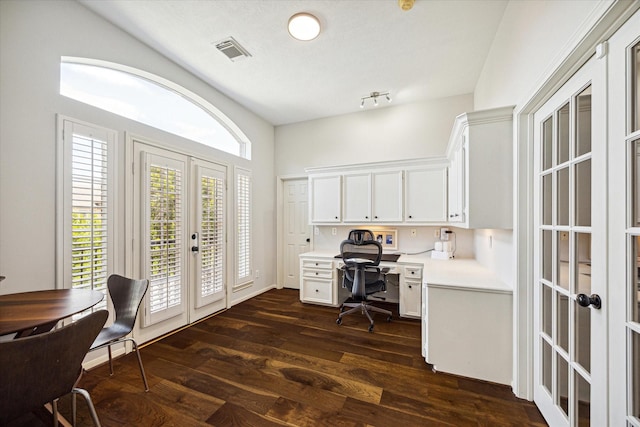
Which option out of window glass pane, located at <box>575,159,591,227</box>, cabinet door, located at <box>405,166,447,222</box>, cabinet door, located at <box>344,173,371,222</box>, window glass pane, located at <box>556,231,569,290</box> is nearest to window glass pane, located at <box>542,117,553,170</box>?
window glass pane, located at <box>575,159,591,227</box>

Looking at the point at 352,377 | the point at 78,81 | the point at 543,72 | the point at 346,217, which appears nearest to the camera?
the point at 543,72

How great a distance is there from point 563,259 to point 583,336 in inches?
15.4

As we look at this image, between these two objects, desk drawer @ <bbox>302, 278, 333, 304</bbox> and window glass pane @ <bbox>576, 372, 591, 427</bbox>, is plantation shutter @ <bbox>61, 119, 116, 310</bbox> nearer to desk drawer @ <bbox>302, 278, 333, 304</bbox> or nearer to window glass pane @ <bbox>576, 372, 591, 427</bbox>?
desk drawer @ <bbox>302, 278, 333, 304</bbox>

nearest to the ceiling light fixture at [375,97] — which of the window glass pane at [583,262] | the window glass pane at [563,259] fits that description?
the window glass pane at [563,259]

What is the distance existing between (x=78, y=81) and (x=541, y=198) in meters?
3.77

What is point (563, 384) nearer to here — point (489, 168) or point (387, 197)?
point (489, 168)

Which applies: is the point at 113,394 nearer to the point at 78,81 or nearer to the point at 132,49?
the point at 78,81

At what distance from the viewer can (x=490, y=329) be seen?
190 centimetres

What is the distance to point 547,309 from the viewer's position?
154 centimetres

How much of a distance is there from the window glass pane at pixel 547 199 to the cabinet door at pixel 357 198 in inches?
90.1

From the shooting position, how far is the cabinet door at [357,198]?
3.76m

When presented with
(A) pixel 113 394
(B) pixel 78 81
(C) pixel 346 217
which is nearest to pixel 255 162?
(C) pixel 346 217

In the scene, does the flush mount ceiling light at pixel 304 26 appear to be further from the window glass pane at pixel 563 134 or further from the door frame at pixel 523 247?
the window glass pane at pixel 563 134

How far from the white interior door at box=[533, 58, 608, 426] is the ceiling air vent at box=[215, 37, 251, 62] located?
8.79 feet
